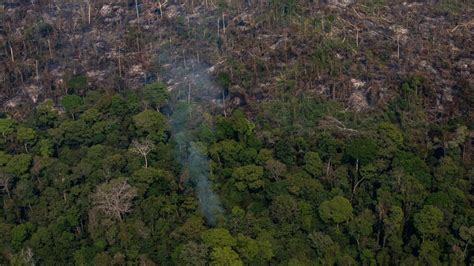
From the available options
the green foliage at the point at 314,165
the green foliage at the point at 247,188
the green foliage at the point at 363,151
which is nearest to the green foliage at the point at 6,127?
the green foliage at the point at 247,188

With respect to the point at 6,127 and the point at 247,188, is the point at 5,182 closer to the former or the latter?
the point at 6,127

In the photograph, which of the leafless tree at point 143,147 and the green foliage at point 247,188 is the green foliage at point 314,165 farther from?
the leafless tree at point 143,147

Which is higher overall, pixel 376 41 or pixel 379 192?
pixel 376 41

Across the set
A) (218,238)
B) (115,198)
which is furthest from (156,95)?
(218,238)

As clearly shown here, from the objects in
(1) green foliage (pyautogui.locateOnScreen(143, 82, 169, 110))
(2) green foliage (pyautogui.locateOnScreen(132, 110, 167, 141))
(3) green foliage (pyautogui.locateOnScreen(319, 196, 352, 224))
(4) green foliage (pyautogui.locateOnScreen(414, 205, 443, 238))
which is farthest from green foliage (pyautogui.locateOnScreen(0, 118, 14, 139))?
(4) green foliage (pyautogui.locateOnScreen(414, 205, 443, 238))

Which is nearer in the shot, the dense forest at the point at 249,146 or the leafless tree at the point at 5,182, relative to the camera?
the dense forest at the point at 249,146

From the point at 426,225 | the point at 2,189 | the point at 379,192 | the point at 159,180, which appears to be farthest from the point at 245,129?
the point at 2,189

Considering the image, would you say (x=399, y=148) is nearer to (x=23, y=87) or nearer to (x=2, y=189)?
(x=2, y=189)
